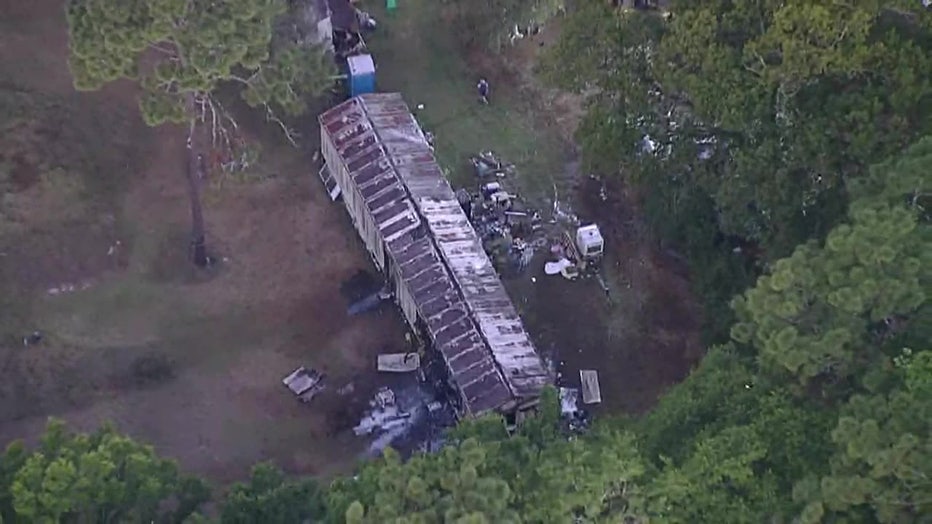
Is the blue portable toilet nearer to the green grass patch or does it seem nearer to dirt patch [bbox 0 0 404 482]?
the green grass patch

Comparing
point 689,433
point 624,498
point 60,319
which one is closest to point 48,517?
point 624,498

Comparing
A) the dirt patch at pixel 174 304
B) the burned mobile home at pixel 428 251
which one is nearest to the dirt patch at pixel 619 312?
the burned mobile home at pixel 428 251

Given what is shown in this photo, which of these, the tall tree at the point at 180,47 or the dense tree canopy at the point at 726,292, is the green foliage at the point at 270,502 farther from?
the tall tree at the point at 180,47

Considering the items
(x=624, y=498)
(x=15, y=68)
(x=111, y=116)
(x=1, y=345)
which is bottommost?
(x=624, y=498)

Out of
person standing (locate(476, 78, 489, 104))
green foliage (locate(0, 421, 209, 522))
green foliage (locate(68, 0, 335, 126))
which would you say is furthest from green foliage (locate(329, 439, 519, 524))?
person standing (locate(476, 78, 489, 104))

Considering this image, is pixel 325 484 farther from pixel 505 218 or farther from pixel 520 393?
pixel 505 218

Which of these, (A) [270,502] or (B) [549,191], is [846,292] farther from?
(B) [549,191]

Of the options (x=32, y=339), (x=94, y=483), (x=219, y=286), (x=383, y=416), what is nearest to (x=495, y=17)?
(x=219, y=286)
